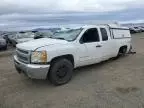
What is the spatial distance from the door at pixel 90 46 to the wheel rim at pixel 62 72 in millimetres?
829

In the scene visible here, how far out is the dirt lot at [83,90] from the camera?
5.21 meters

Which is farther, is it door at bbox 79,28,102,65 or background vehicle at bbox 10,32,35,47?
background vehicle at bbox 10,32,35,47

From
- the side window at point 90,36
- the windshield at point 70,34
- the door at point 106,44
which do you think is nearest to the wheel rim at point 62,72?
the windshield at point 70,34

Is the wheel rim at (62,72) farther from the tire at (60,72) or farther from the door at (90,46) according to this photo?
the door at (90,46)

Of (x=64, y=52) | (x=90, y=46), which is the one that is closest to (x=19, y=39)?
(x=90, y=46)

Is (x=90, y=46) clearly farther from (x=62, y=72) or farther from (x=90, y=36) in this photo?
(x=62, y=72)

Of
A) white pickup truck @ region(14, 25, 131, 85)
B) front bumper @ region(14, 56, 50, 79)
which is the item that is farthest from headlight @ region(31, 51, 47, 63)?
front bumper @ region(14, 56, 50, 79)

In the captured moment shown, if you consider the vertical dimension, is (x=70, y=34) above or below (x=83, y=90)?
above

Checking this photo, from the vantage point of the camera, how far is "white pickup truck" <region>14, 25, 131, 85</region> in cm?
606

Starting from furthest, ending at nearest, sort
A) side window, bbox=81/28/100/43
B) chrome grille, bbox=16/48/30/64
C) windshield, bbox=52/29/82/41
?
1. side window, bbox=81/28/100/43
2. windshield, bbox=52/29/82/41
3. chrome grille, bbox=16/48/30/64

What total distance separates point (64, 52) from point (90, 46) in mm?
1288

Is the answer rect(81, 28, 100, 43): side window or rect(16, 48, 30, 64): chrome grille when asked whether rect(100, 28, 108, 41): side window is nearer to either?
rect(81, 28, 100, 43): side window

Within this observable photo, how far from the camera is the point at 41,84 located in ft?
22.2

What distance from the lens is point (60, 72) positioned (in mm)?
6477
